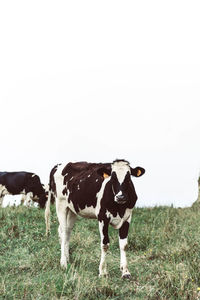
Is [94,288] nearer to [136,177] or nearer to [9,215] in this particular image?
[136,177]

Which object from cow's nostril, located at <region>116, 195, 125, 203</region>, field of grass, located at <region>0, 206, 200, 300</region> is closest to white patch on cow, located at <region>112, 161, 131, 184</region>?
cow's nostril, located at <region>116, 195, 125, 203</region>

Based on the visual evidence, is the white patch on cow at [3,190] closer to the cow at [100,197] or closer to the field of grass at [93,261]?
the field of grass at [93,261]

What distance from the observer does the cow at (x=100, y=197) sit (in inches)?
296

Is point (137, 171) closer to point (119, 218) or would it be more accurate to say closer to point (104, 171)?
point (104, 171)

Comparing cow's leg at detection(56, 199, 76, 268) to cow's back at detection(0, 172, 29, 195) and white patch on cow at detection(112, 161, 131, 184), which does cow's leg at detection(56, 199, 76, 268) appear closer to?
white patch on cow at detection(112, 161, 131, 184)

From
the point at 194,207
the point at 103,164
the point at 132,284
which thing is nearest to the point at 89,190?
the point at 103,164

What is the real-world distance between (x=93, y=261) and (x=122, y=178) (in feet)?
7.14

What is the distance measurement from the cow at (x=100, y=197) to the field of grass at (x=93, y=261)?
0.46m

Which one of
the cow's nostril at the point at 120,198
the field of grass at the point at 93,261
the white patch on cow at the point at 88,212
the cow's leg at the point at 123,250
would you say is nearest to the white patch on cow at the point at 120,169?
the cow's nostril at the point at 120,198

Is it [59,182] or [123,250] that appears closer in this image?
[123,250]

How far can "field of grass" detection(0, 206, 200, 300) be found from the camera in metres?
6.55

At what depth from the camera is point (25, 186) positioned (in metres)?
20.7

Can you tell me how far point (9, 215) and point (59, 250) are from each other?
11.7ft

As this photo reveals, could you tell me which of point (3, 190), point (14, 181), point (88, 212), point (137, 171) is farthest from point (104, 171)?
point (3, 190)
